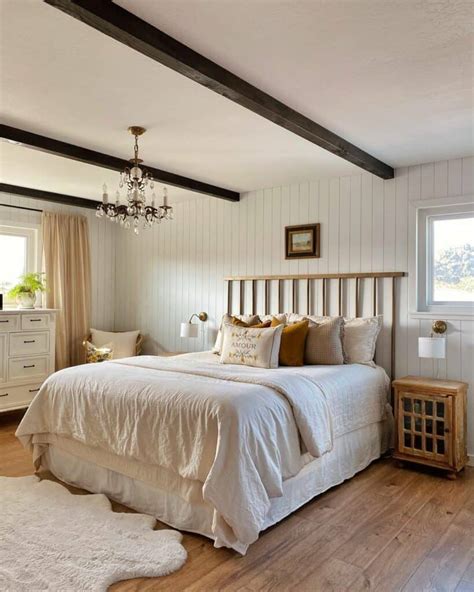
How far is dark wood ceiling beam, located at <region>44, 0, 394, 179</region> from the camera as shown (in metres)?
1.80

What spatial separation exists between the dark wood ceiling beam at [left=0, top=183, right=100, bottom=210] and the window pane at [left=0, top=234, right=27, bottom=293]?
624mm

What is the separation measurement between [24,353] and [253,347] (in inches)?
103

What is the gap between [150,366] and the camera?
11.3ft

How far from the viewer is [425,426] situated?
3.50m

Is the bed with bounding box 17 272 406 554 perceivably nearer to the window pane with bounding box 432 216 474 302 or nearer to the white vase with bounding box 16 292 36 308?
the window pane with bounding box 432 216 474 302

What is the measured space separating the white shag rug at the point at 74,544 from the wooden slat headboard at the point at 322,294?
2464mm

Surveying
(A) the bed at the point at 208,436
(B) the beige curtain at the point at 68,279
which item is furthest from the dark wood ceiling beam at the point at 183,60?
(B) the beige curtain at the point at 68,279

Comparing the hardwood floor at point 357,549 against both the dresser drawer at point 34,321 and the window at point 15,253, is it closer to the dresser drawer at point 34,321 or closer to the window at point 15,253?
the dresser drawer at point 34,321

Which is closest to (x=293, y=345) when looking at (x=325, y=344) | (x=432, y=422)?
(x=325, y=344)

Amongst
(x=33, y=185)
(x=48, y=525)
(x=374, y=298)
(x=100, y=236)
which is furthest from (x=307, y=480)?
(x=100, y=236)

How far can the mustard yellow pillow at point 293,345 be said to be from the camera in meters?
3.72

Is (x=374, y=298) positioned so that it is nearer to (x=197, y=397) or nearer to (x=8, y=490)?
(x=197, y=397)

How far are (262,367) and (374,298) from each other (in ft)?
4.16

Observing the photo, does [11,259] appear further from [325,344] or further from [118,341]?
[325,344]
